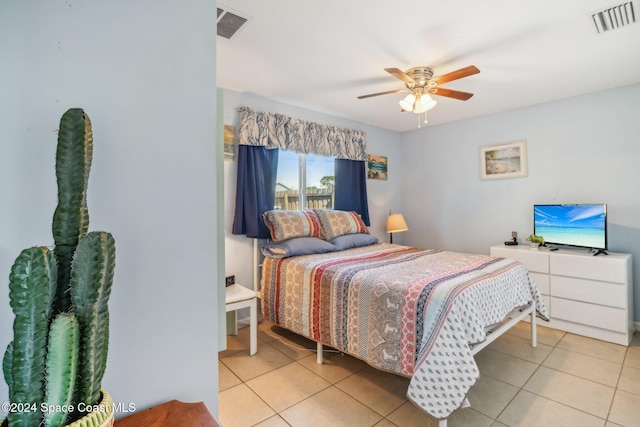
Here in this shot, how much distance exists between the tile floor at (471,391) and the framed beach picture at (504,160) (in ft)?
6.46

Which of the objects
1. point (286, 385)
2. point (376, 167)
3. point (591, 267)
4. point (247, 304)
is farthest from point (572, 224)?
point (247, 304)

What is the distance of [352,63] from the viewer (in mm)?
2488

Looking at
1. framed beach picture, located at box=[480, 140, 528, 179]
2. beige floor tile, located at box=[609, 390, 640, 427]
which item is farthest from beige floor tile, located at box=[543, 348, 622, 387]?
framed beach picture, located at box=[480, 140, 528, 179]

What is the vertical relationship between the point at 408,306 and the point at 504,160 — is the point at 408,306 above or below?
below

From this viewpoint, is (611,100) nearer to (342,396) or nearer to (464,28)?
(464,28)

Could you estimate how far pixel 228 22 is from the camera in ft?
6.32

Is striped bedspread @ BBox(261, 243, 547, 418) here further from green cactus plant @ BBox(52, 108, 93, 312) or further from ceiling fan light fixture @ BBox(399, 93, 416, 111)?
green cactus plant @ BBox(52, 108, 93, 312)

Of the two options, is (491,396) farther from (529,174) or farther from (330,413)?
(529,174)

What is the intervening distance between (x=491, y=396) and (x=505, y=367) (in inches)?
18.8

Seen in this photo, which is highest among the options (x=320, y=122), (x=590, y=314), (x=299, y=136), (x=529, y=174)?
(x=320, y=122)

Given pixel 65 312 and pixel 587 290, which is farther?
pixel 587 290

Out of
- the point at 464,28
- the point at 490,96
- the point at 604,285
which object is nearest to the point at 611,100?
the point at 490,96

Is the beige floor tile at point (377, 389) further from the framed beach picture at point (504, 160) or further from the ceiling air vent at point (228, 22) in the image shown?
the framed beach picture at point (504, 160)

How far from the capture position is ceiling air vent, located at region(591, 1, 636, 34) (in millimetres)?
1809
